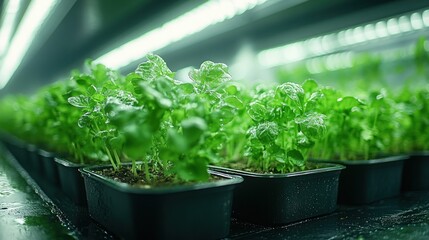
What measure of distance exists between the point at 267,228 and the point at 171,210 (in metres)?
0.41

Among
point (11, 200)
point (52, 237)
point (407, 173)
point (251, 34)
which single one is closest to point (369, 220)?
point (407, 173)

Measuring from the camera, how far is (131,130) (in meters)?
0.88

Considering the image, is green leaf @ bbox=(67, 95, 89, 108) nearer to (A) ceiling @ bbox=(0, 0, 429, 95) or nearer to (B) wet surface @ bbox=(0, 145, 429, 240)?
(B) wet surface @ bbox=(0, 145, 429, 240)

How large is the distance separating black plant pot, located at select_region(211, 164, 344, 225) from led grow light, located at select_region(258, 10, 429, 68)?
11.8 ft

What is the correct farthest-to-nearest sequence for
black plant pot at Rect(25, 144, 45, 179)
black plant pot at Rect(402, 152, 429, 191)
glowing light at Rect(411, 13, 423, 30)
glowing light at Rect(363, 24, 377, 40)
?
glowing light at Rect(363, 24, 377, 40), glowing light at Rect(411, 13, 423, 30), black plant pot at Rect(25, 144, 45, 179), black plant pot at Rect(402, 152, 429, 191)

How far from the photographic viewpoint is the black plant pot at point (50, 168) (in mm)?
1955

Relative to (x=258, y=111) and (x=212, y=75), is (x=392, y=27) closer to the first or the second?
(x=258, y=111)

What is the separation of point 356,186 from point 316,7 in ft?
9.83

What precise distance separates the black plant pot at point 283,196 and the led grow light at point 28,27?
271 cm

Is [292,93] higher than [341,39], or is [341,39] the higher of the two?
[341,39]

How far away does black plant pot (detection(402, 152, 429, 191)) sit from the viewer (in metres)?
1.95

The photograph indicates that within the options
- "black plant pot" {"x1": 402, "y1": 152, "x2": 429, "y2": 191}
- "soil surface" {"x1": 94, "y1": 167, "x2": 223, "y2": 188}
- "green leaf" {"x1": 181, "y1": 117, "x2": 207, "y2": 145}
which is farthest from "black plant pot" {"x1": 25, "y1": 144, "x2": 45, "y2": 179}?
"black plant pot" {"x1": 402, "y1": 152, "x2": 429, "y2": 191}

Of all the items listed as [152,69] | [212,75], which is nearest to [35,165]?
[152,69]

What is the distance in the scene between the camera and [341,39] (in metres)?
5.51
